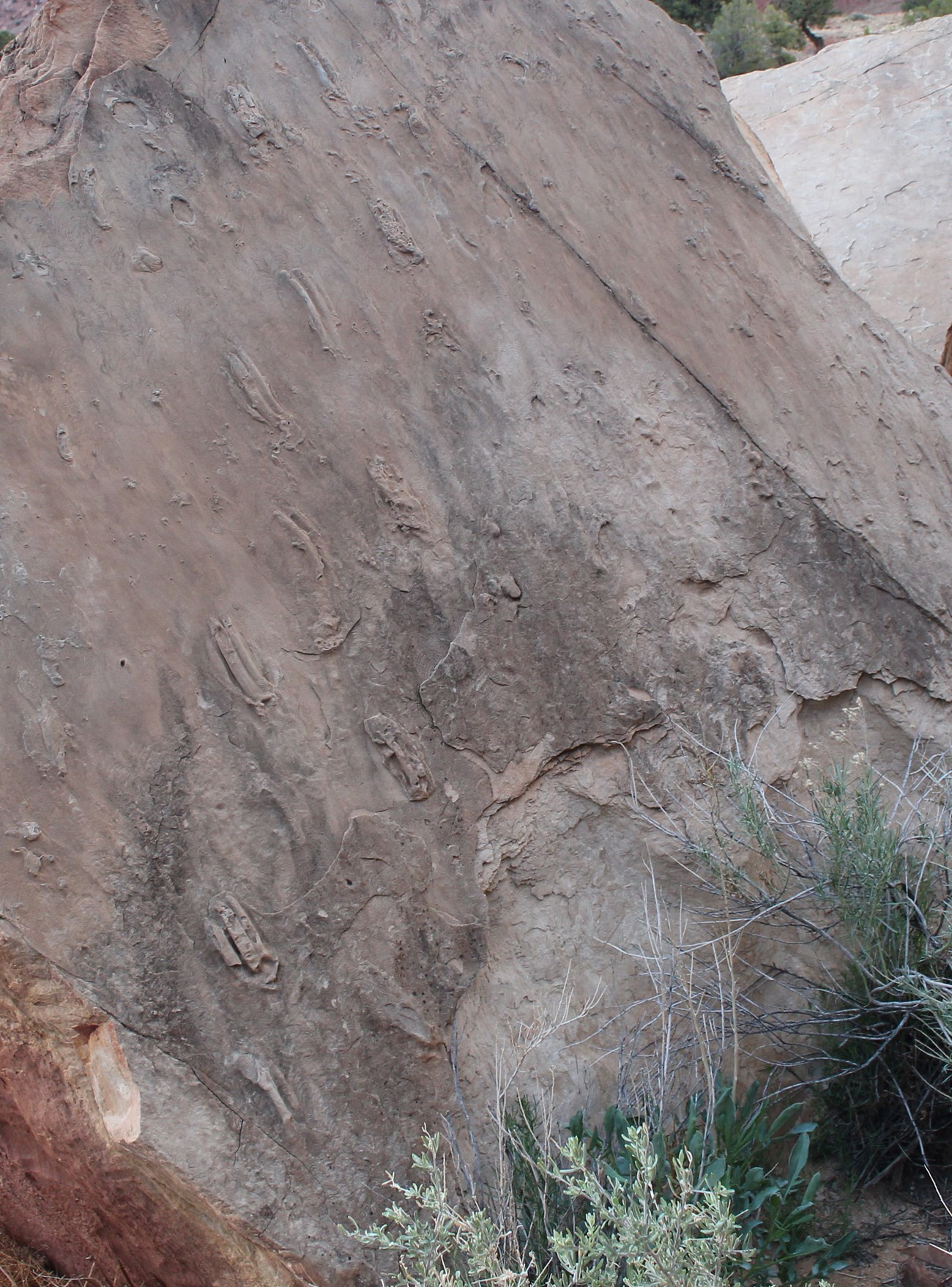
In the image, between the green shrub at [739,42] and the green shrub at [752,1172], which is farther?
the green shrub at [739,42]

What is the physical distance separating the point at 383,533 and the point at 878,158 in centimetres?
588

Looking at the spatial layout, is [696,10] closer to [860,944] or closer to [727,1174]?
[860,944]

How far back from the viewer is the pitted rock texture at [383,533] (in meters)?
2.40

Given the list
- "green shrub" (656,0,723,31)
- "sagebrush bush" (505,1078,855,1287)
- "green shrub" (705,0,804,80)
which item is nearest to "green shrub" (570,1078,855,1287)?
"sagebrush bush" (505,1078,855,1287)

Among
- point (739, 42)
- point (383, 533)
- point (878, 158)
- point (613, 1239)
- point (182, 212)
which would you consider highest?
point (182, 212)

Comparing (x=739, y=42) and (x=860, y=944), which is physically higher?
(x=860, y=944)

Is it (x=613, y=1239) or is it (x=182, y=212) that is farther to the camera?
(x=182, y=212)

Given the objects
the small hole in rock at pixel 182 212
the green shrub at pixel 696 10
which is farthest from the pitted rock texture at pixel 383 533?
the green shrub at pixel 696 10

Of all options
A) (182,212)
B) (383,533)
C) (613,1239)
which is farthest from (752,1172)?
(182,212)

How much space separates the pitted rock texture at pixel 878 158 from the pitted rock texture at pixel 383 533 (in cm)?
349

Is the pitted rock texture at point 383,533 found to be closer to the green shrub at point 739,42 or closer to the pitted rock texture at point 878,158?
the pitted rock texture at point 878,158

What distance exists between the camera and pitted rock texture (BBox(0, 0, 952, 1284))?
2.40 metres

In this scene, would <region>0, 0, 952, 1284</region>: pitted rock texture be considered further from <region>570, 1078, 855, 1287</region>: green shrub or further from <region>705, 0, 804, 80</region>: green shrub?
<region>705, 0, 804, 80</region>: green shrub

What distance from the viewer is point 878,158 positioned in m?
6.97
